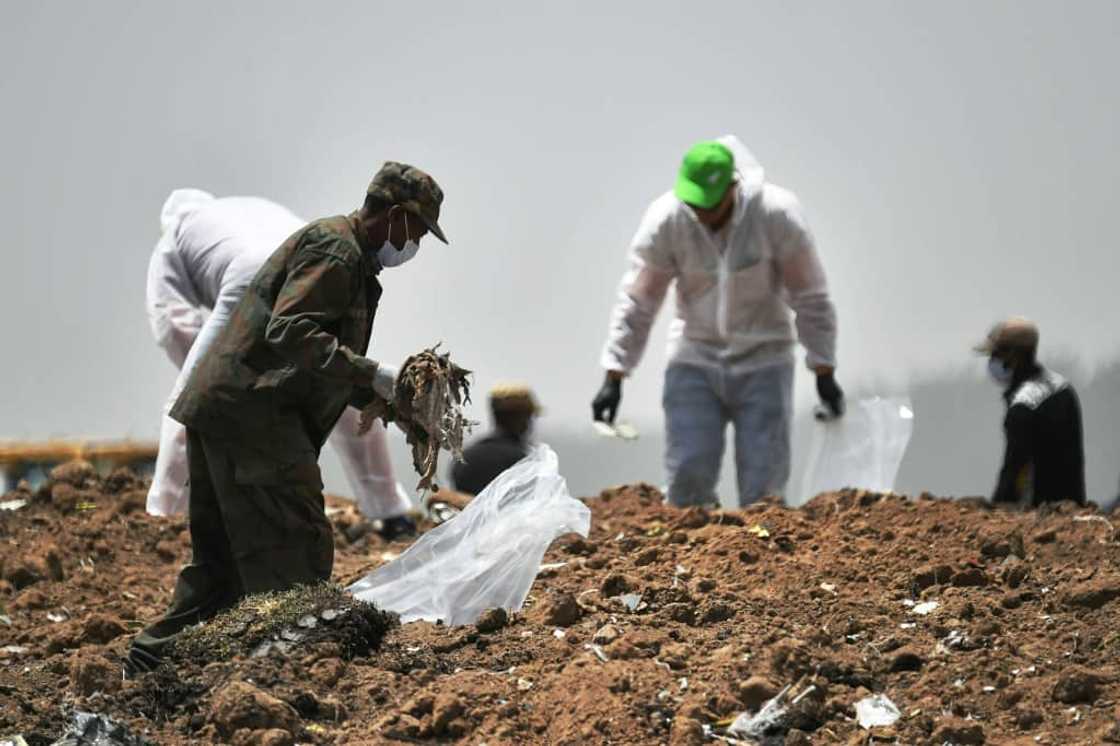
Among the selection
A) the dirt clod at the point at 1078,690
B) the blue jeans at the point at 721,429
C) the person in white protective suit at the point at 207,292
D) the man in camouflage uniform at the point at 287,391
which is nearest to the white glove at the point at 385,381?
the man in camouflage uniform at the point at 287,391

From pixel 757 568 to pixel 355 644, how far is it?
1.39 m

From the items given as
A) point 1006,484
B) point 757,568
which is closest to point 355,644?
point 757,568

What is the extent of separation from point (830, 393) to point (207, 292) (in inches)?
104

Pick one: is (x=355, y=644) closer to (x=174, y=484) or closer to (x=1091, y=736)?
(x=1091, y=736)

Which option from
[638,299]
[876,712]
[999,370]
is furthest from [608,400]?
[876,712]

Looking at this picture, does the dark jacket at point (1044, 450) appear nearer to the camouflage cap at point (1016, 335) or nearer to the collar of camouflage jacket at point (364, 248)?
the camouflage cap at point (1016, 335)

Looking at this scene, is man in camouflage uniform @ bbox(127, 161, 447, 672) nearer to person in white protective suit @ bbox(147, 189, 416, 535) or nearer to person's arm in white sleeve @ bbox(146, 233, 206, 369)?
person in white protective suit @ bbox(147, 189, 416, 535)

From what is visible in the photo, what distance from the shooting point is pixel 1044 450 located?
8.24 m

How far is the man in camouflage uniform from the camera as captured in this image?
5430 millimetres

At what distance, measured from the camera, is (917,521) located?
6.97 metres

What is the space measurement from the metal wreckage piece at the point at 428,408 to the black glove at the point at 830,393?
3.51 m

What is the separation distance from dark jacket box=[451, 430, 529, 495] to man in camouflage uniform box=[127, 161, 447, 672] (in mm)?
3187

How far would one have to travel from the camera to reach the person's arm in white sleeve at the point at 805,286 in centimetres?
848

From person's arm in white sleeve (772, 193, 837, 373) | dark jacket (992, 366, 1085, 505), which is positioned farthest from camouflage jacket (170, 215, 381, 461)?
dark jacket (992, 366, 1085, 505)
